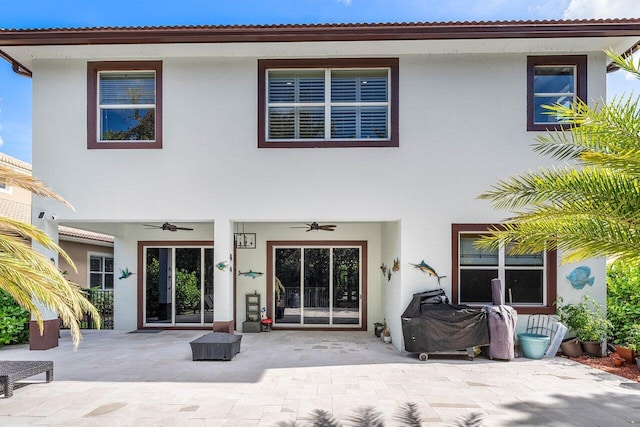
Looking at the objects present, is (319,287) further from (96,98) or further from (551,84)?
(551,84)

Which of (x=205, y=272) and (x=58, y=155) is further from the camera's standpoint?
(x=205, y=272)

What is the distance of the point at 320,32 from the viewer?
9.12m

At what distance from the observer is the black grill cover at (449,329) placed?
28.9ft

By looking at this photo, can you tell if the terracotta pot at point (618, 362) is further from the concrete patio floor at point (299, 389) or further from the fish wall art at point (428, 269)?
the fish wall art at point (428, 269)

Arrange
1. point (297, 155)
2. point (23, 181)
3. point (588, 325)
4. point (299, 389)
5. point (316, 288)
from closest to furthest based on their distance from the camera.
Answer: point (23, 181) → point (299, 389) → point (588, 325) → point (297, 155) → point (316, 288)

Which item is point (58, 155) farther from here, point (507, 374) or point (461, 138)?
point (507, 374)

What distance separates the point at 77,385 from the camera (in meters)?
Result: 7.10

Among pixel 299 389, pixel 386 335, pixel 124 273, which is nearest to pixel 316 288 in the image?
pixel 386 335

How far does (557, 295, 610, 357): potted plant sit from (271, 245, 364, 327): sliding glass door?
5.48 m

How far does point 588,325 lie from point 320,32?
27.6ft

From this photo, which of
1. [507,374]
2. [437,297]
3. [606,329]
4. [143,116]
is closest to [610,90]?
[606,329]

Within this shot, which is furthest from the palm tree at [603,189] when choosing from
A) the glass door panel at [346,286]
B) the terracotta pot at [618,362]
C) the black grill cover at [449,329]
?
the glass door panel at [346,286]

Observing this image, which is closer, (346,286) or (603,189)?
(603,189)

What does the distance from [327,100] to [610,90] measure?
6.66 metres
